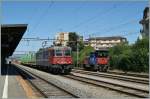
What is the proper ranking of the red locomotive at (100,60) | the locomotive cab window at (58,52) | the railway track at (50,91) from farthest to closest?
1. the red locomotive at (100,60)
2. the locomotive cab window at (58,52)
3. the railway track at (50,91)

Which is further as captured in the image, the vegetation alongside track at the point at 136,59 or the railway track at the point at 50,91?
the vegetation alongside track at the point at 136,59

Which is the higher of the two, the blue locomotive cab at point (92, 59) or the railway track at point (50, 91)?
the blue locomotive cab at point (92, 59)

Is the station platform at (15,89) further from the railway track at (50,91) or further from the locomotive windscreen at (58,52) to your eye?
the locomotive windscreen at (58,52)

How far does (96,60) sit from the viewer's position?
48.7 metres

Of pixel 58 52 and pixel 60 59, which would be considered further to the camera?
pixel 58 52

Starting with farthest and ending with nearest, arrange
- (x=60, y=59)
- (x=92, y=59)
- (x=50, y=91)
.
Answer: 1. (x=92, y=59)
2. (x=60, y=59)
3. (x=50, y=91)

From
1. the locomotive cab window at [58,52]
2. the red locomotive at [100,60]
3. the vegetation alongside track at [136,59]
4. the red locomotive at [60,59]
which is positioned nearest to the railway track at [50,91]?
the red locomotive at [60,59]

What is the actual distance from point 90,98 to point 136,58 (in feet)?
102

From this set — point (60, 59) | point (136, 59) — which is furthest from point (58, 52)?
point (136, 59)

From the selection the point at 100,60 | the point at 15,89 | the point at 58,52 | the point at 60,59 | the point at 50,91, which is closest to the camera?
the point at 50,91

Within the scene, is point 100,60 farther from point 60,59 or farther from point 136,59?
point 60,59

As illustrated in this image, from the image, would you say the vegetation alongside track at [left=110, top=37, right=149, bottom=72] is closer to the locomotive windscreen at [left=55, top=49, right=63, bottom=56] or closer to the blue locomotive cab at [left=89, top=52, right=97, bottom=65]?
the blue locomotive cab at [left=89, top=52, right=97, bottom=65]

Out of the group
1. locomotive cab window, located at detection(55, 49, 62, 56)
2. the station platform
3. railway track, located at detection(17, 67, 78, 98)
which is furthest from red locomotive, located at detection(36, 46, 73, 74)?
railway track, located at detection(17, 67, 78, 98)

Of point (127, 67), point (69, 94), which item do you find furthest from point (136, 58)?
point (69, 94)
